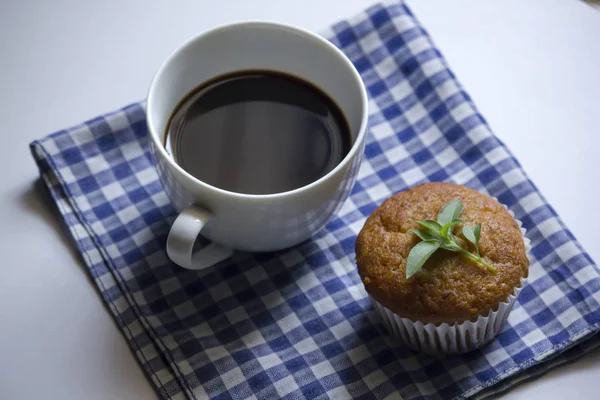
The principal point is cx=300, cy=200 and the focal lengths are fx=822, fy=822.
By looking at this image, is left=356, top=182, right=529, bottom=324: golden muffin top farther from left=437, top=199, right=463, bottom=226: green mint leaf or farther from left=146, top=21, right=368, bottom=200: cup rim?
left=146, top=21, right=368, bottom=200: cup rim

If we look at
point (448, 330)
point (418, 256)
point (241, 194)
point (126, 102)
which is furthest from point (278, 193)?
point (126, 102)

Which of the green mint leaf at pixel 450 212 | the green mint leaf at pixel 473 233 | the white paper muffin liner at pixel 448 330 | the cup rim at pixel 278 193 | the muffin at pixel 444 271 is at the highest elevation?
the cup rim at pixel 278 193

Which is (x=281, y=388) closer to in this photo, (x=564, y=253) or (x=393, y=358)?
(x=393, y=358)

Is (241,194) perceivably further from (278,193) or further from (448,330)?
(448,330)

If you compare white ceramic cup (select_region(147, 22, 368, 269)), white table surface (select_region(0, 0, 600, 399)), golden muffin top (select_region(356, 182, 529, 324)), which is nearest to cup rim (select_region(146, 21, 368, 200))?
white ceramic cup (select_region(147, 22, 368, 269))

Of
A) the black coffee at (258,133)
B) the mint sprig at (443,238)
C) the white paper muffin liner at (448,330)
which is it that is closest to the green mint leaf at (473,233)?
the mint sprig at (443,238)

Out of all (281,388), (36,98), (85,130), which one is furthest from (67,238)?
(281,388)

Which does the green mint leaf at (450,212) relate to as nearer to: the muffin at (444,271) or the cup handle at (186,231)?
the muffin at (444,271)
